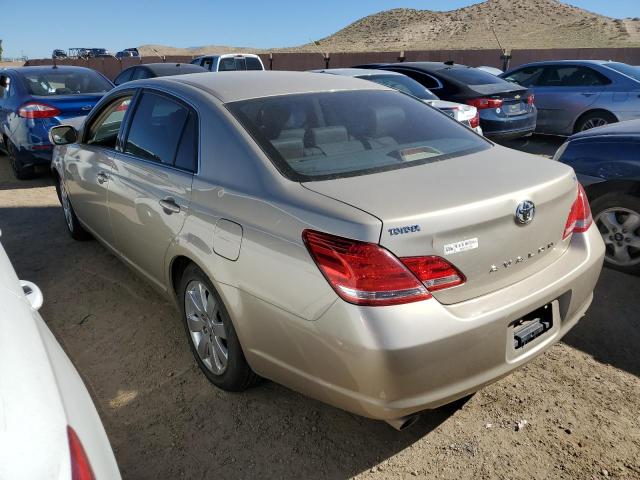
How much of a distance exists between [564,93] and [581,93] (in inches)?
13.1

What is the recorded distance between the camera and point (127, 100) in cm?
375

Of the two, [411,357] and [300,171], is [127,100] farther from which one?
[411,357]

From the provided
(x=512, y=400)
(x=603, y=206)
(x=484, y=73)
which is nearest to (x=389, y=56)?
(x=484, y=73)

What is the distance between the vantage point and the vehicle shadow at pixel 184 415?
2.33 meters

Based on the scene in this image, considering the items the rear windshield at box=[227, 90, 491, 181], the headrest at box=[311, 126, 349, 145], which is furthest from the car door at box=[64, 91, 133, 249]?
the headrest at box=[311, 126, 349, 145]

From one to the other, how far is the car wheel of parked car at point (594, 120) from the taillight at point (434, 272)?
7.61 metres

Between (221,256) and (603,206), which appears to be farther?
(603,206)

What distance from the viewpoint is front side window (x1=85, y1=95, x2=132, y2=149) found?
385 centimetres

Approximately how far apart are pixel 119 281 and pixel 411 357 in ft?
9.93

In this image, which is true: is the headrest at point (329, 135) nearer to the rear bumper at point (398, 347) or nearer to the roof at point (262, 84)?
the roof at point (262, 84)

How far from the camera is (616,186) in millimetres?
3943

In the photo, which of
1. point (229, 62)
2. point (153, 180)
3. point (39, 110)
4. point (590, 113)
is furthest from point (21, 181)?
point (590, 113)

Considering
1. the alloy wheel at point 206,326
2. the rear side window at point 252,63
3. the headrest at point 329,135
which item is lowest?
the alloy wheel at point 206,326

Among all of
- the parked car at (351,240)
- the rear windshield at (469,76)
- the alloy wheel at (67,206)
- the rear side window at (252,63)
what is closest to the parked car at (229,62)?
the rear side window at (252,63)
